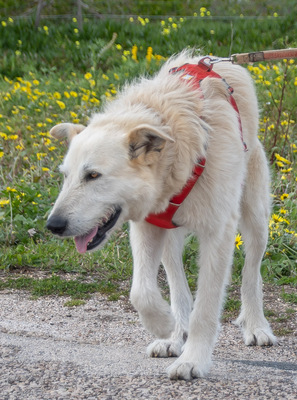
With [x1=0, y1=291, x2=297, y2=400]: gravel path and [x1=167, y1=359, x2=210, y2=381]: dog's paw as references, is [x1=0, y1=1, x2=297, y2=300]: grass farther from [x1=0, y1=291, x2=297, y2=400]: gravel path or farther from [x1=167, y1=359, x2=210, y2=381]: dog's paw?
[x1=167, y1=359, x2=210, y2=381]: dog's paw

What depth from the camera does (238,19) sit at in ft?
40.2

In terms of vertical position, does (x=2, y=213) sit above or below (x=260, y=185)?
below

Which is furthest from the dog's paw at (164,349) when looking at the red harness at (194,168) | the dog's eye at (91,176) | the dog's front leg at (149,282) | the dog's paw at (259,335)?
the dog's eye at (91,176)

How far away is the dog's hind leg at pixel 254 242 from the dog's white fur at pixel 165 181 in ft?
0.88

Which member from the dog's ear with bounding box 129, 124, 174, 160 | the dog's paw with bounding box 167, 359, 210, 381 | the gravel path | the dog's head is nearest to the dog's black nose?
the dog's head

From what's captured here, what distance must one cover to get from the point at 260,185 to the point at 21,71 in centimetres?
668

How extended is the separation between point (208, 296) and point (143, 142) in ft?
3.04

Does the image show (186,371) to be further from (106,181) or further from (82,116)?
(82,116)

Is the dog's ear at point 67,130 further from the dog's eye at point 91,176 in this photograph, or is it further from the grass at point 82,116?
the grass at point 82,116

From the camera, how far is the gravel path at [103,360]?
349cm

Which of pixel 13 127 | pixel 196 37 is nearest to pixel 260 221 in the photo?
pixel 13 127

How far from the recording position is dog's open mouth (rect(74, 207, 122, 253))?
12.2 ft

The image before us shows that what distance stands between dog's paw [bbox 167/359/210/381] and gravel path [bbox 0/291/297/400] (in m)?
0.04

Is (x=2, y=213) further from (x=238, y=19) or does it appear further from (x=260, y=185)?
(x=238, y=19)
